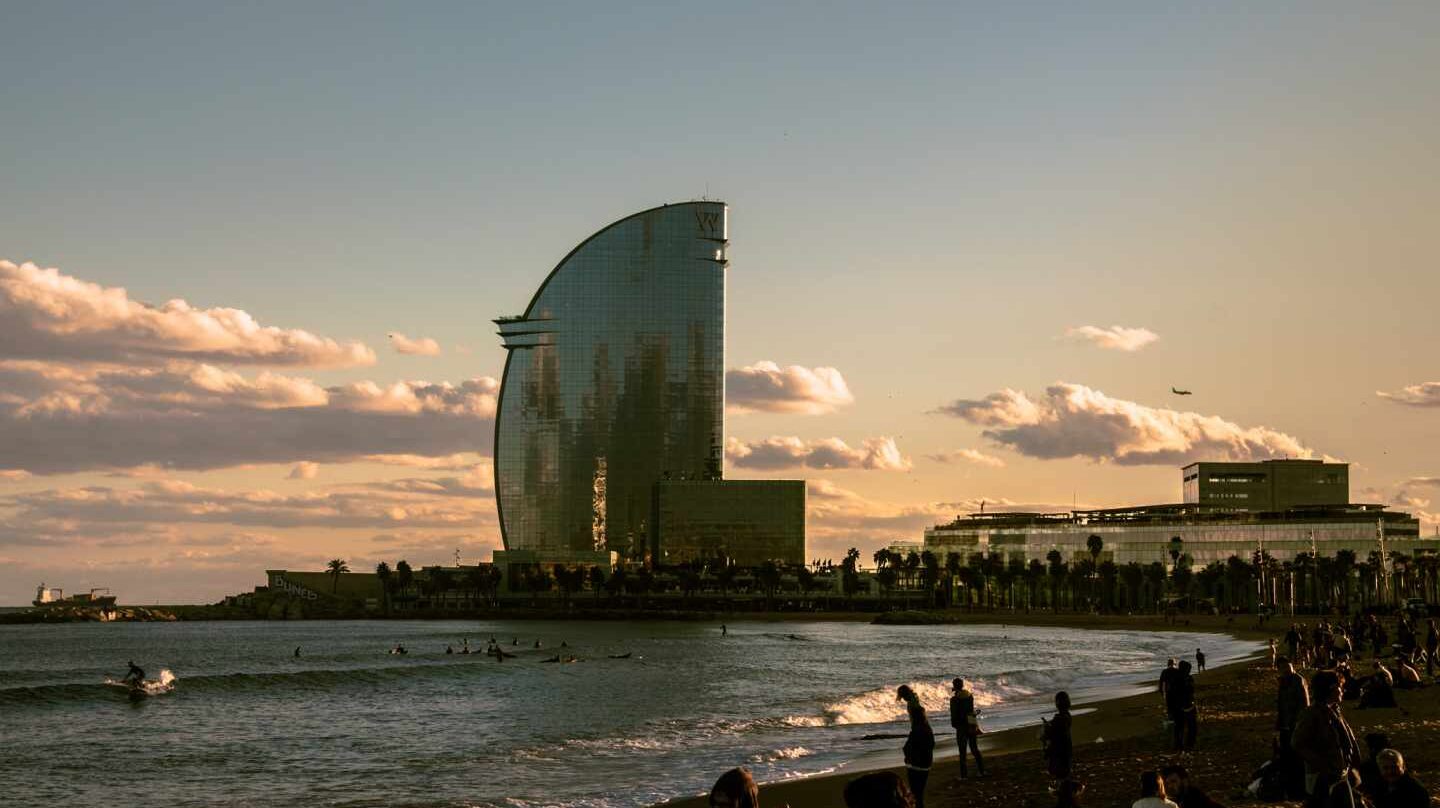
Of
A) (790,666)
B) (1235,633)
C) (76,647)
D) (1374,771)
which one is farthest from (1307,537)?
(1374,771)

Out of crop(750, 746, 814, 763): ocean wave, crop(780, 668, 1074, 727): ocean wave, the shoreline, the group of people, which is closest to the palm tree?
the shoreline

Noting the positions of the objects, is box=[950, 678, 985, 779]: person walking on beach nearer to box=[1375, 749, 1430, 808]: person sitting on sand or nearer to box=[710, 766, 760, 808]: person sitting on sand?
box=[1375, 749, 1430, 808]: person sitting on sand

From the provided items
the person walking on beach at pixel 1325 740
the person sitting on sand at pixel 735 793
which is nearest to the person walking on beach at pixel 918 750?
the person walking on beach at pixel 1325 740

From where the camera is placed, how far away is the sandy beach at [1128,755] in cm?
2419

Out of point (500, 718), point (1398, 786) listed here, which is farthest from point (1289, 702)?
point (500, 718)

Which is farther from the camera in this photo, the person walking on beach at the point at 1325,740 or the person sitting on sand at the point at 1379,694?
the person sitting on sand at the point at 1379,694

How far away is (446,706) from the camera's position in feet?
198

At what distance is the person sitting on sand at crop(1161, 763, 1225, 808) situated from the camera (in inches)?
520

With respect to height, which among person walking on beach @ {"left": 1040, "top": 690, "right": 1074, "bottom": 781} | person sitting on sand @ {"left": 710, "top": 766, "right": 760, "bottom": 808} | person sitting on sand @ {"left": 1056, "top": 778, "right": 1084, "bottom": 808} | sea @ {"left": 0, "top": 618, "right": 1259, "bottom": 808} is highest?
person sitting on sand @ {"left": 710, "top": 766, "right": 760, "bottom": 808}

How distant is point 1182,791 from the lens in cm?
1323

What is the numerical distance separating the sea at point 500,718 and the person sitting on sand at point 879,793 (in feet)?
66.7

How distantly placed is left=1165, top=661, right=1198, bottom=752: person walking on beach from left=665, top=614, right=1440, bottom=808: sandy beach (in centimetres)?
34

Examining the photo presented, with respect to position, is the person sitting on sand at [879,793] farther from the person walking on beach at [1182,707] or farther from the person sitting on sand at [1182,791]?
the person walking on beach at [1182,707]

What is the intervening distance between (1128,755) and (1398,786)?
16.2 m
